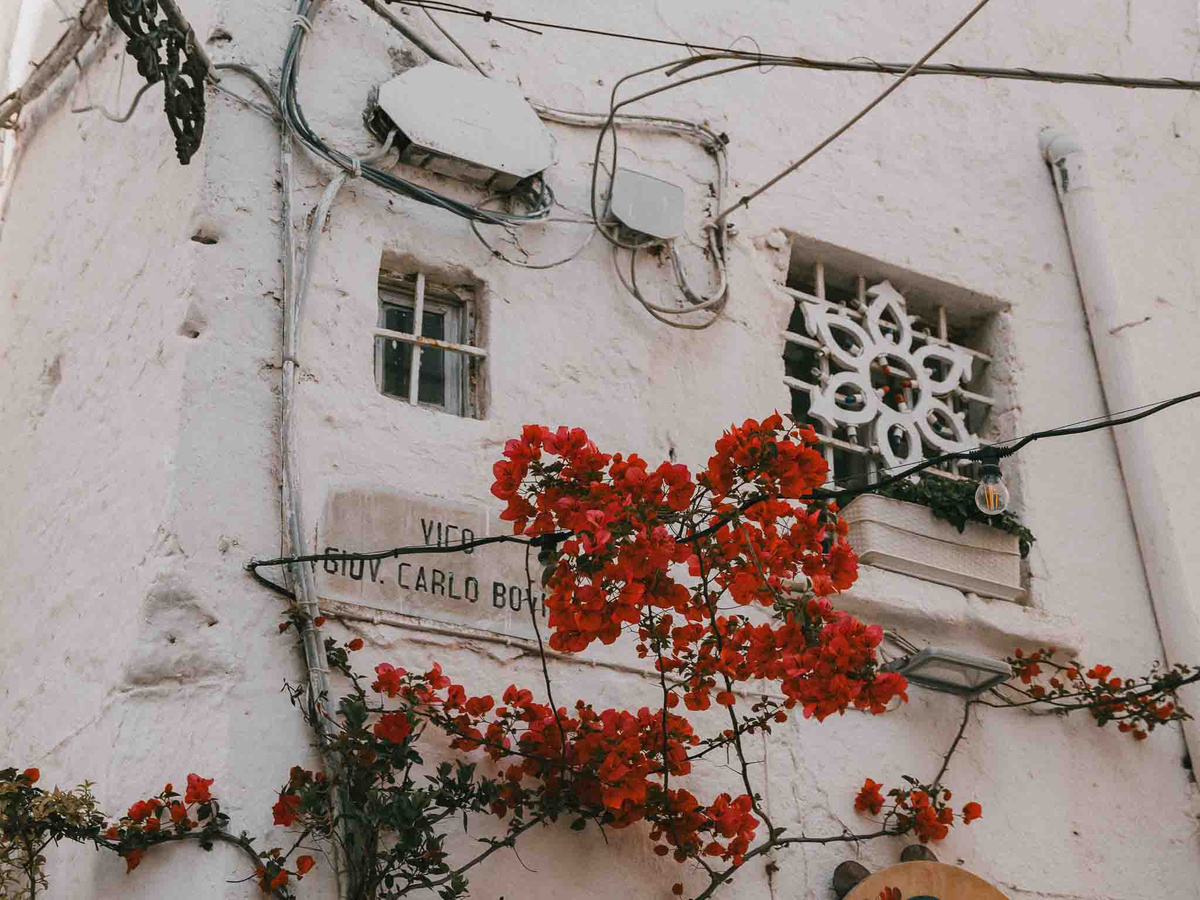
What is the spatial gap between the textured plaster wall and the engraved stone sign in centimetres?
8

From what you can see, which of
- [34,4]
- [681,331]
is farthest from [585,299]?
[34,4]

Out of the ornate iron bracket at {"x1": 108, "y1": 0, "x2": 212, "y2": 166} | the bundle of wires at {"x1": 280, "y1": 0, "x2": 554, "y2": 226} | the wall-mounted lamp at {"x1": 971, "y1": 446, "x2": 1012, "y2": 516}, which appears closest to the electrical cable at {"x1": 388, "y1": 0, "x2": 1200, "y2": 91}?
the bundle of wires at {"x1": 280, "y1": 0, "x2": 554, "y2": 226}

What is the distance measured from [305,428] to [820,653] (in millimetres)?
1782

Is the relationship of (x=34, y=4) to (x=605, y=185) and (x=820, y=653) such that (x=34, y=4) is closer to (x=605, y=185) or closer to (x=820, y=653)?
(x=605, y=185)

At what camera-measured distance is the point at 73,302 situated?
547cm

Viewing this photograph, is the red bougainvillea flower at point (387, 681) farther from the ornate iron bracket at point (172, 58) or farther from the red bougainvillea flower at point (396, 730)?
the ornate iron bracket at point (172, 58)

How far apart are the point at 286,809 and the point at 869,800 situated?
1.99 metres

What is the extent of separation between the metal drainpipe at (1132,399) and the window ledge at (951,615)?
1.72ft

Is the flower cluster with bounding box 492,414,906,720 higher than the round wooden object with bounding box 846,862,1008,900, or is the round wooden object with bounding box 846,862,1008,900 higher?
the flower cluster with bounding box 492,414,906,720

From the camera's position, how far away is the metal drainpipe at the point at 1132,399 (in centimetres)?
597

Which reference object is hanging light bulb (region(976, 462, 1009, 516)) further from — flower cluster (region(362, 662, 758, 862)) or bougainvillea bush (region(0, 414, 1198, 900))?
flower cluster (region(362, 662, 758, 862))

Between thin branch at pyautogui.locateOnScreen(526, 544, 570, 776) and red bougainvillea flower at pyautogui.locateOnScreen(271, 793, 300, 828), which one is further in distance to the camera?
thin branch at pyautogui.locateOnScreen(526, 544, 570, 776)

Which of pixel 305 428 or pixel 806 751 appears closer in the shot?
pixel 305 428

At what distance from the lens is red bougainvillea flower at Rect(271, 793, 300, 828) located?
4.04 metres
